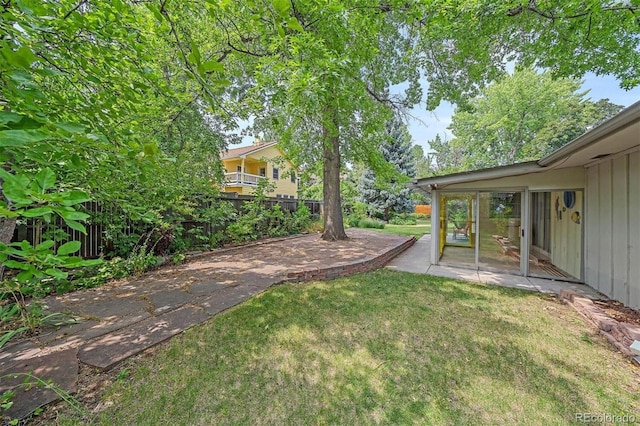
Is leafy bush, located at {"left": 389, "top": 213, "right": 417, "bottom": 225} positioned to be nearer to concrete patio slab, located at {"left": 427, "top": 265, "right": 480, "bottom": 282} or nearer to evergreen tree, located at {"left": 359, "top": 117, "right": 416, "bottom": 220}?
evergreen tree, located at {"left": 359, "top": 117, "right": 416, "bottom": 220}

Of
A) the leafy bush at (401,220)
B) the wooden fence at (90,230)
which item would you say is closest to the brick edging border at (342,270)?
the wooden fence at (90,230)

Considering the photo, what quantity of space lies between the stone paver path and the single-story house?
274 cm

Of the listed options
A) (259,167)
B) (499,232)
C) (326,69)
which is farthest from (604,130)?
(259,167)

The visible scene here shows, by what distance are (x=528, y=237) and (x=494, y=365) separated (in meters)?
4.85

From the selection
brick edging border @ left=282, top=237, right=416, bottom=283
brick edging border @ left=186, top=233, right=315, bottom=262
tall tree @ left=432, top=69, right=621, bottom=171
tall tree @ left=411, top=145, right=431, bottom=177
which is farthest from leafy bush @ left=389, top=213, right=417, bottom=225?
tall tree @ left=411, top=145, right=431, bottom=177

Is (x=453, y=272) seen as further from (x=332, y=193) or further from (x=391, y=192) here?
(x=391, y=192)

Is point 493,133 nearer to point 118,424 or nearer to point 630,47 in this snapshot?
point 630,47

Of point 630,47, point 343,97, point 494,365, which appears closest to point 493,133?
point 630,47

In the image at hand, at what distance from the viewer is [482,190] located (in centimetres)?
679

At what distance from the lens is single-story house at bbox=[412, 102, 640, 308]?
403 centimetres

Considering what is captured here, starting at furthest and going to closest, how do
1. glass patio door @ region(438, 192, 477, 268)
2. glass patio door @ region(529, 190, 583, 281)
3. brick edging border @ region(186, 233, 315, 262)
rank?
glass patio door @ region(438, 192, 477, 268) < brick edging border @ region(186, 233, 315, 262) < glass patio door @ region(529, 190, 583, 281)

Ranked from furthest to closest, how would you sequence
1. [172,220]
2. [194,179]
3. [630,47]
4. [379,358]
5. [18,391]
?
1. [194,179]
2. [172,220]
3. [630,47]
4. [379,358]
5. [18,391]

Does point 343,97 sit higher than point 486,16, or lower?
lower

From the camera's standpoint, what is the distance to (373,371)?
8.42 feet
